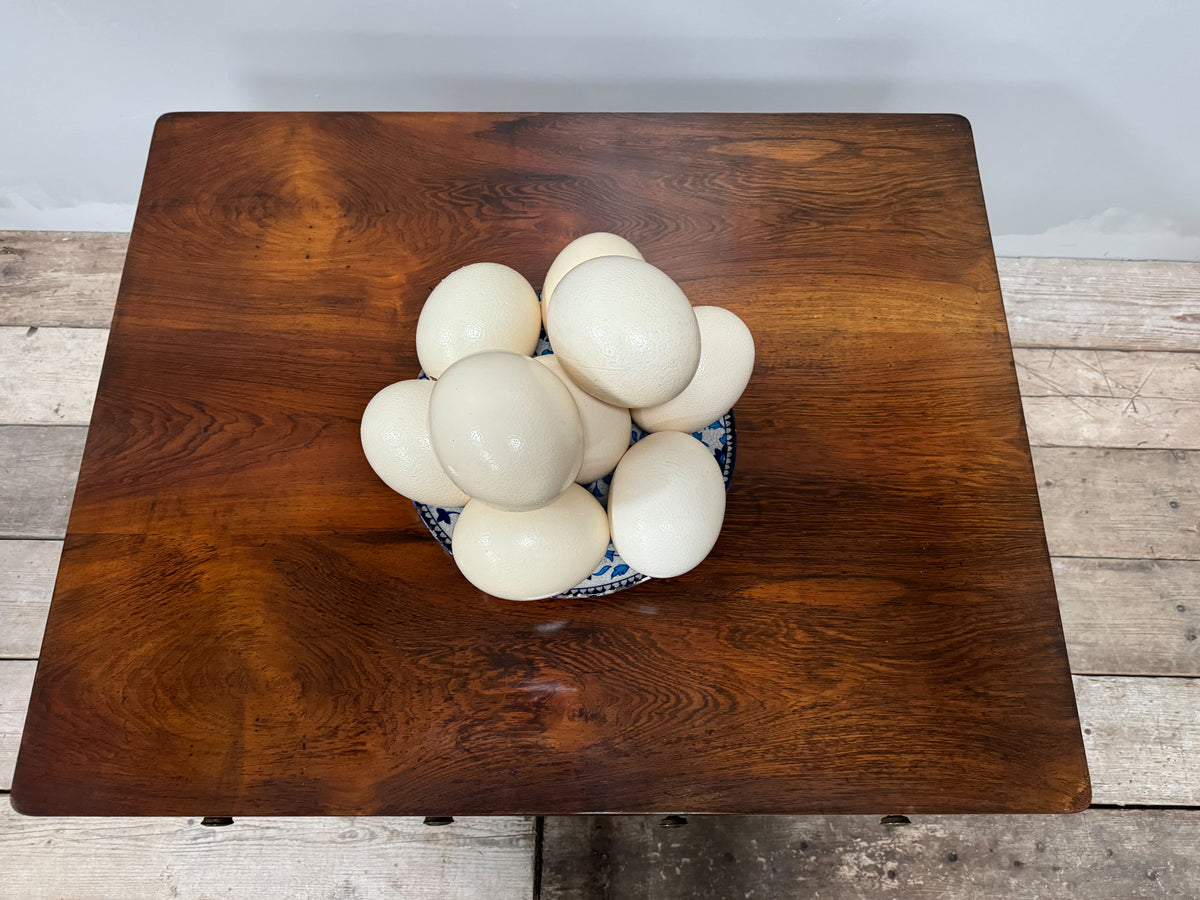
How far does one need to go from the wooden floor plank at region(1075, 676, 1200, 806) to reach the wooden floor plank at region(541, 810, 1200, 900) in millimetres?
27

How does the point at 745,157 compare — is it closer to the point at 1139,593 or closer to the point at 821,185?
the point at 821,185

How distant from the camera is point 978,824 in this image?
0.93m

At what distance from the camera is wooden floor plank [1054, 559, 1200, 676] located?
0.99m

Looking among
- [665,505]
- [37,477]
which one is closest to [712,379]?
[665,505]

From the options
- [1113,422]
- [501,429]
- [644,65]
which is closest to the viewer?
[501,429]

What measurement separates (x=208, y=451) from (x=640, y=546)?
386 millimetres

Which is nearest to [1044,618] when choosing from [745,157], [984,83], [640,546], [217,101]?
[640,546]

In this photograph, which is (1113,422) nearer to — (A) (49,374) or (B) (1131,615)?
(B) (1131,615)

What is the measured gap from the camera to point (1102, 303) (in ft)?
3.89

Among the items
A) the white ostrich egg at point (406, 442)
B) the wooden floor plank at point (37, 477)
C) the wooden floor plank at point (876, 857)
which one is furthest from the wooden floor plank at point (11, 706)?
the white ostrich egg at point (406, 442)

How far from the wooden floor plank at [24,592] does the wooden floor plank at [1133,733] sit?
1.1 inches

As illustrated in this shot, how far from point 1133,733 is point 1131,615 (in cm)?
15

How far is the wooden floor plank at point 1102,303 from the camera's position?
1165mm

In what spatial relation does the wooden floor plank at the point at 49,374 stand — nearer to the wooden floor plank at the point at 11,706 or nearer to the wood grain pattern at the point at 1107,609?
the wood grain pattern at the point at 1107,609
